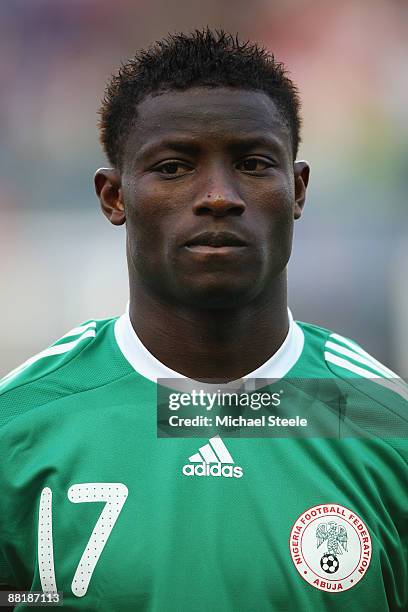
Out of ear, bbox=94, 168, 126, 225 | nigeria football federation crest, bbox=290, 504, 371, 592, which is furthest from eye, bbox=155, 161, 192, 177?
nigeria football federation crest, bbox=290, 504, 371, 592

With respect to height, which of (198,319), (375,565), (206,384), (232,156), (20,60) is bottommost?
(375,565)

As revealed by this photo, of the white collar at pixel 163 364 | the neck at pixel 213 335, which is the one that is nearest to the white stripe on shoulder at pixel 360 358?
the white collar at pixel 163 364

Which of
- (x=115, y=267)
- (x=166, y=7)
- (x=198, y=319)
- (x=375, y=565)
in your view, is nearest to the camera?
(x=375, y=565)

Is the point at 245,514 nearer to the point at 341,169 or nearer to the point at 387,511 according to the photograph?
the point at 387,511

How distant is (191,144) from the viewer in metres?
2.34

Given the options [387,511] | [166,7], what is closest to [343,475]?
[387,511]

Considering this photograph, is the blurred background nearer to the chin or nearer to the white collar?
the white collar

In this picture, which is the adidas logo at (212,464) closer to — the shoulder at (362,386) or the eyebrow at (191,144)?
the shoulder at (362,386)

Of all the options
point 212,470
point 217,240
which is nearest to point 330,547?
point 212,470

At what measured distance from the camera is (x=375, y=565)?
2.24 m

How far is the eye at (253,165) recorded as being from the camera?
2.38 meters

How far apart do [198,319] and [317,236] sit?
582 cm

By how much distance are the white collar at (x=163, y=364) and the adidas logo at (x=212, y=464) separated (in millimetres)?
244

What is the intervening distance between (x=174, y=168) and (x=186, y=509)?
85cm
